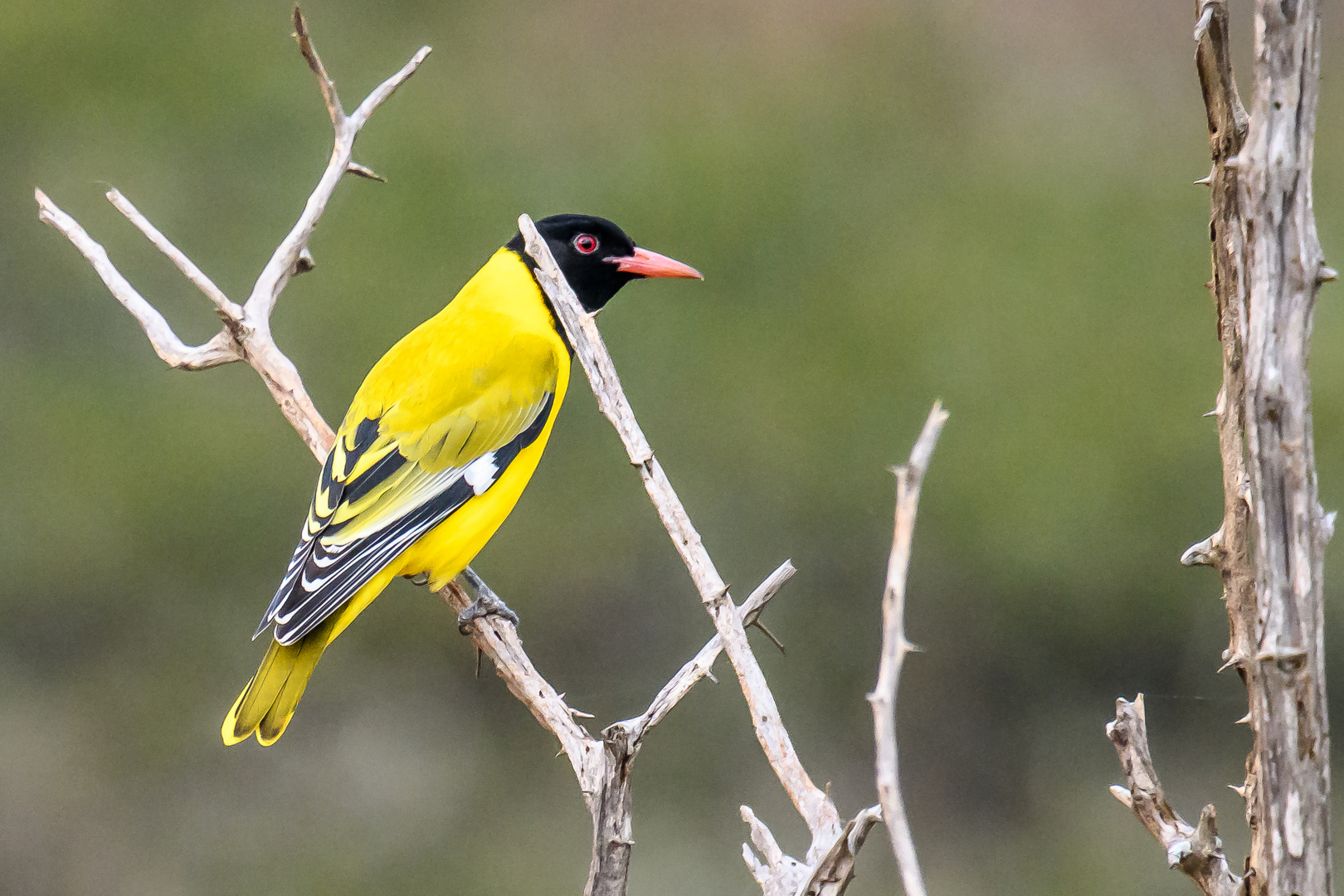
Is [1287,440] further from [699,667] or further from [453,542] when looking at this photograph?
[453,542]

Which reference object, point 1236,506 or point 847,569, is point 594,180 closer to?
point 847,569

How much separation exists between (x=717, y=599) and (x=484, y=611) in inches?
45.0

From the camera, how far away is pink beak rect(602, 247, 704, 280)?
3.07 metres

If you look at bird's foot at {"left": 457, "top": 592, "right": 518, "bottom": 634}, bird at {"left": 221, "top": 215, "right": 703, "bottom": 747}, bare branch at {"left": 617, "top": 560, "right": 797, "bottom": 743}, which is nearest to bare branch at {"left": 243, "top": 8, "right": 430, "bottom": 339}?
bird at {"left": 221, "top": 215, "right": 703, "bottom": 747}

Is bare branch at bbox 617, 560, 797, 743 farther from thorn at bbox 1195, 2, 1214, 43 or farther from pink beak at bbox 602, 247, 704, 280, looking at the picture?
pink beak at bbox 602, 247, 704, 280

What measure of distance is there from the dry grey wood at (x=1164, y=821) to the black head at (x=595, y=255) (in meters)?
2.00

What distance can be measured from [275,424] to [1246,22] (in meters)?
3.93

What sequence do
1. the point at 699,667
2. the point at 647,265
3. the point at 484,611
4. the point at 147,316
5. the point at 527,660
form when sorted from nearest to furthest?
1. the point at 699,667
2. the point at 527,660
3. the point at 147,316
4. the point at 484,611
5. the point at 647,265

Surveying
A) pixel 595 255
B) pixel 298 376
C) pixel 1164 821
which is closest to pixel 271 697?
pixel 298 376

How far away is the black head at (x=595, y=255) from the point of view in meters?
3.14

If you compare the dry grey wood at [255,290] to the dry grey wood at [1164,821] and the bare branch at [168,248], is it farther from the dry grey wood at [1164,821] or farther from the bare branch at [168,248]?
the dry grey wood at [1164,821]

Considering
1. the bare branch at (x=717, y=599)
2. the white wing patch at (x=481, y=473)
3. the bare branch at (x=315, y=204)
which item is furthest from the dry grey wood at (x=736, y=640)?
the white wing patch at (x=481, y=473)

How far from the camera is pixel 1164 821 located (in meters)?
1.26

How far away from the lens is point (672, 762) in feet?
17.0
